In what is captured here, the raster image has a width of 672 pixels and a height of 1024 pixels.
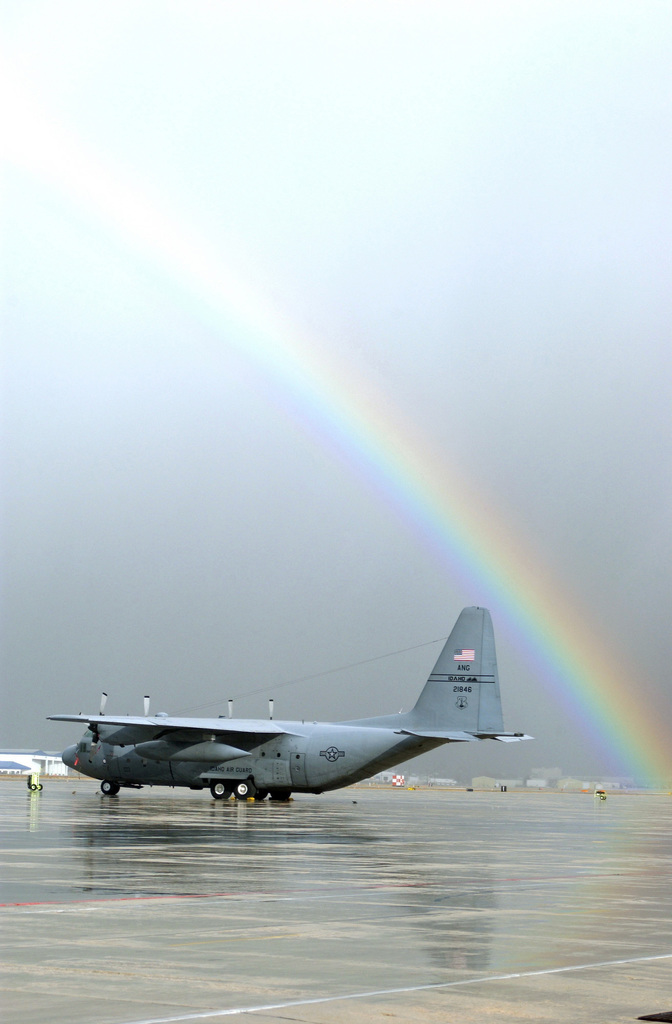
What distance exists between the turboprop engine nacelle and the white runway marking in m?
53.3

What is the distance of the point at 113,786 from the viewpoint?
7538 cm

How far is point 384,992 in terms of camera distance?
12.2 meters

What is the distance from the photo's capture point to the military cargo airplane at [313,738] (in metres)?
64.3

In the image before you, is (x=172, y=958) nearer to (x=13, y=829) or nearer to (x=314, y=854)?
(x=314, y=854)

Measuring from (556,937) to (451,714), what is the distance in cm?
4783

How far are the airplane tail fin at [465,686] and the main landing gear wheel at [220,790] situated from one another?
12711mm

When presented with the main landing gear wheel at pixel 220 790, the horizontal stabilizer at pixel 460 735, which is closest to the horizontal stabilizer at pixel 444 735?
the horizontal stabilizer at pixel 460 735

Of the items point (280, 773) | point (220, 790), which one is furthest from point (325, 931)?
point (220, 790)

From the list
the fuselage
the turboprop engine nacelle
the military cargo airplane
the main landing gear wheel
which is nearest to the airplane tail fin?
the military cargo airplane

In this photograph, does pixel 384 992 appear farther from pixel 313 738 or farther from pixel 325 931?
pixel 313 738

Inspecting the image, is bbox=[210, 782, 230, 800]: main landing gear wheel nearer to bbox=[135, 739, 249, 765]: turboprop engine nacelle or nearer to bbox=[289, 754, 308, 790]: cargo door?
bbox=[135, 739, 249, 765]: turboprop engine nacelle

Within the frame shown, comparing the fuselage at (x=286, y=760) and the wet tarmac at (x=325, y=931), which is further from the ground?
the fuselage at (x=286, y=760)

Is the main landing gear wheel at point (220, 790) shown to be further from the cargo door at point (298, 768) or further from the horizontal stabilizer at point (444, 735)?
the horizontal stabilizer at point (444, 735)

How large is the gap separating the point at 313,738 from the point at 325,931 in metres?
49.8
